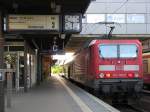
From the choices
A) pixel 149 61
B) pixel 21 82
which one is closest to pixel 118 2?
pixel 149 61

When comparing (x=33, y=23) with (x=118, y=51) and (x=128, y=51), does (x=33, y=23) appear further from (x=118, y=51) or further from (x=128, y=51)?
(x=128, y=51)

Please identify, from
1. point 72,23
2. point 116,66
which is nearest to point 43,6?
point 72,23

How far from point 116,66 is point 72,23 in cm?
646

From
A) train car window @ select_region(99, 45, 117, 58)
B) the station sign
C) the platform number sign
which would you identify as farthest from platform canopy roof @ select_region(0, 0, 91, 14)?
train car window @ select_region(99, 45, 117, 58)

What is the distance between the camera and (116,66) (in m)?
21.5

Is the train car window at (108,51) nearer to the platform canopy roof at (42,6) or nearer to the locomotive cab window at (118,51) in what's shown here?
the locomotive cab window at (118,51)

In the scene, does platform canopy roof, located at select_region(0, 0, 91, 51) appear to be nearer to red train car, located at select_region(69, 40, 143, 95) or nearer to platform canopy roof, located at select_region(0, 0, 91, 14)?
platform canopy roof, located at select_region(0, 0, 91, 14)

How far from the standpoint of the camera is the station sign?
15078 mm

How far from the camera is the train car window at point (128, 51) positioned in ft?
71.5

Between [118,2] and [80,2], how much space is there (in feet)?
114

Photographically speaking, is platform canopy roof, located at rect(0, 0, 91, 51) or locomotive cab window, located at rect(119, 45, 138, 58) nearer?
platform canopy roof, located at rect(0, 0, 91, 51)

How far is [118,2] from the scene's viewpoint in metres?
50.7

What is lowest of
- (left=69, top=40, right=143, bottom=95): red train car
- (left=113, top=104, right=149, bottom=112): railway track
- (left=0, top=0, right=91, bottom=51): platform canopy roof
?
(left=113, top=104, right=149, bottom=112): railway track

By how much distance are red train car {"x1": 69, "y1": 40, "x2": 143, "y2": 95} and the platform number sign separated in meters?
5.72
